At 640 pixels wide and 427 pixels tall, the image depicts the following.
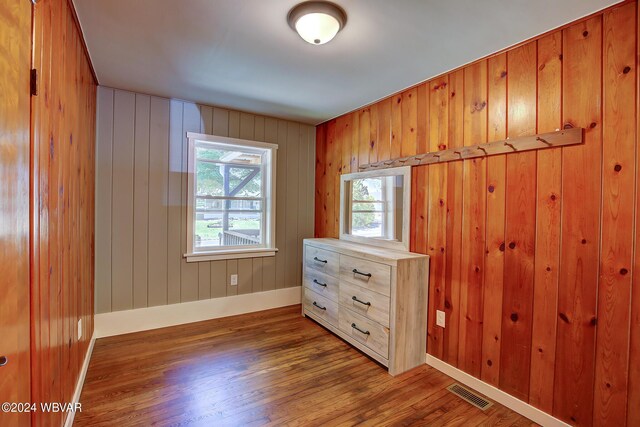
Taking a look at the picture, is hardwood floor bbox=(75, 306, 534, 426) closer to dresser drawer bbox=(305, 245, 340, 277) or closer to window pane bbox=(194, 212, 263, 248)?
dresser drawer bbox=(305, 245, 340, 277)

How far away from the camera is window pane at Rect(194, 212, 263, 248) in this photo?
134 inches

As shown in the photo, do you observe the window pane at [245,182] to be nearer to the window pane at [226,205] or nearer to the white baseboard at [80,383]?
the window pane at [226,205]

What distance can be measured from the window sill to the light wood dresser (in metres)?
1.06

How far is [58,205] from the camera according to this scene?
1470mm

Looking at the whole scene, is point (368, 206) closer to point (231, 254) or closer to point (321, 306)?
point (321, 306)

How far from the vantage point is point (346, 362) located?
8.23ft

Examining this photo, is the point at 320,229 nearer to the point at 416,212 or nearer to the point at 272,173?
the point at 272,173

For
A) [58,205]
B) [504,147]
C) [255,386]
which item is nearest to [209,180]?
[58,205]

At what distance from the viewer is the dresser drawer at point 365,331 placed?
2.40 metres

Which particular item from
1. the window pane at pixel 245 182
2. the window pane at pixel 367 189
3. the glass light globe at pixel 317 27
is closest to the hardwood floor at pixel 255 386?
the window pane at pixel 367 189

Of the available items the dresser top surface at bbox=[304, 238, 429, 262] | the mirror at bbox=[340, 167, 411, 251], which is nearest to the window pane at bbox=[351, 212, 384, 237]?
the mirror at bbox=[340, 167, 411, 251]

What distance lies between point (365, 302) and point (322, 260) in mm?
758

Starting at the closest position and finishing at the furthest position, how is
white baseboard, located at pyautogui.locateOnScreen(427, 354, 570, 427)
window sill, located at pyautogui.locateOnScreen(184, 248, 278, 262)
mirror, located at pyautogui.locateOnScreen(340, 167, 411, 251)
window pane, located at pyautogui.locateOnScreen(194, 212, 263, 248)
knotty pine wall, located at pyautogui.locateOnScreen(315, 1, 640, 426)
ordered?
knotty pine wall, located at pyautogui.locateOnScreen(315, 1, 640, 426)
white baseboard, located at pyautogui.locateOnScreen(427, 354, 570, 427)
mirror, located at pyautogui.locateOnScreen(340, 167, 411, 251)
window sill, located at pyautogui.locateOnScreen(184, 248, 278, 262)
window pane, located at pyautogui.locateOnScreen(194, 212, 263, 248)

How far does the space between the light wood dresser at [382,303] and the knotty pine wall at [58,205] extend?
2013mm
